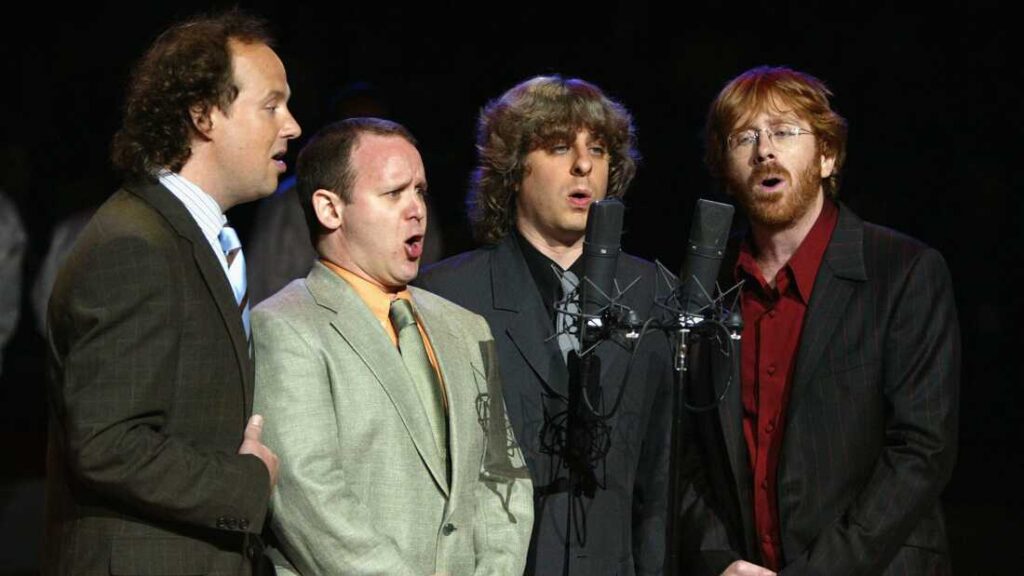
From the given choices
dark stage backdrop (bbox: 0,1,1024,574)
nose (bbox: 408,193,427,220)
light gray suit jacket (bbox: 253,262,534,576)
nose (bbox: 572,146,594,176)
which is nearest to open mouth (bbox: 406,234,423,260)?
nose (bbox: 408,193,427,220)

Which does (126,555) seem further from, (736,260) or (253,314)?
(736,260)

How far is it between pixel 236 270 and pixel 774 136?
128 cm

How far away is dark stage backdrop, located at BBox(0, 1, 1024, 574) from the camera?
6148 millimetres

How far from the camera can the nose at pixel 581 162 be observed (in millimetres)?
3393

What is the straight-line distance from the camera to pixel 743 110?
3.30 meters

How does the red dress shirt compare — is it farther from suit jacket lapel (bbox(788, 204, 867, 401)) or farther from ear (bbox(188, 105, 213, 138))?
ear (bbox(188, 105, 213, 138))

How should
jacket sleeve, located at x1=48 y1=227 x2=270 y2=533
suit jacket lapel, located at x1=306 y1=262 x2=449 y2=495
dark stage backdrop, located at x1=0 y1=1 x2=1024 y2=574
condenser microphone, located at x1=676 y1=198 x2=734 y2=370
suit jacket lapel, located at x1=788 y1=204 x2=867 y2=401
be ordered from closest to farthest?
jacket sleeve, located at x1=48 y1=227 x2=270 y2=533
condenser microphone, located at x1=676 y1=198 x2=734 y2=370
suit jacket lapel, located at x1=306 y1=262 x2=449 y2=495
suit jacket lapel, located at x1=788 y1=204 x2=867 y2=401
dark stage backdrop, located at x1=0 y1=1 x2=1024 y2=574

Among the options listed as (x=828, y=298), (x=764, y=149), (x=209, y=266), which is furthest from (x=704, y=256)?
(x=209, y=266)

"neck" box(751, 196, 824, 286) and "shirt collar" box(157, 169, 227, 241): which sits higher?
"shirt collar" box(157, 169, 227, 241)

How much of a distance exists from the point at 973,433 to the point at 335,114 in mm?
3215

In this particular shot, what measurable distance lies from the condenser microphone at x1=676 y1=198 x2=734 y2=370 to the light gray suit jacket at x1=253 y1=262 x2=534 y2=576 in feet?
1.91

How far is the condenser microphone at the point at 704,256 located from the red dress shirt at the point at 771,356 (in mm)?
520

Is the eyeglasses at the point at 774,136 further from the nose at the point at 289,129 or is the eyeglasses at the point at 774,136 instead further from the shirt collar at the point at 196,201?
the shirt collar at the point at 196,201

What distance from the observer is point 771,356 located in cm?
317
